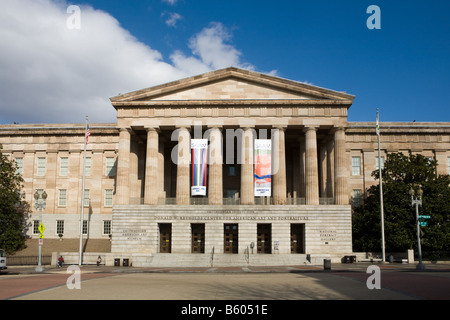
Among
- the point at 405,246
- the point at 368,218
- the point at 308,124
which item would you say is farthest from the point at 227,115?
the point at 405,246

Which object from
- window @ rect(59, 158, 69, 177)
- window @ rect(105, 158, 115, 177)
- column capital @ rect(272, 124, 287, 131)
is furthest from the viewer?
window @ rect(59, 158, 69, 177)

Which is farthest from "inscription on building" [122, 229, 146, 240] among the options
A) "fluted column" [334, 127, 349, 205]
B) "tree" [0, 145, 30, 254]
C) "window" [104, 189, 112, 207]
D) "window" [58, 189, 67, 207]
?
"fluted column" [334, 127, 349, 205]

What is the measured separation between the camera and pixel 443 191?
155ft

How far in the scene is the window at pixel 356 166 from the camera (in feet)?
197

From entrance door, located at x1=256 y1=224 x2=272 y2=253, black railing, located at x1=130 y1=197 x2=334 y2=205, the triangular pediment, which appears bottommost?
entrance door, located at x1=256 y1=224 x2=272 y2=253

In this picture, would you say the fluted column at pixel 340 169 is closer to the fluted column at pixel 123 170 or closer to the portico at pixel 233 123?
the portico at pixel 233 123

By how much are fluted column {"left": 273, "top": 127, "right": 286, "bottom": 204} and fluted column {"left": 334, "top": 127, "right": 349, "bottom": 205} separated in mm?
5762

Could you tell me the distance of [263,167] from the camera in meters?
47.9

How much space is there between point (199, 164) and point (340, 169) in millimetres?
15393

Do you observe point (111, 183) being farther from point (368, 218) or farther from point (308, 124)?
point (368, 218)

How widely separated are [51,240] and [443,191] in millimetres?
46237

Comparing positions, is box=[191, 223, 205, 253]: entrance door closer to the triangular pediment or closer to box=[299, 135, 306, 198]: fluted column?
box=[299, 135, 306, 198]: fluted column

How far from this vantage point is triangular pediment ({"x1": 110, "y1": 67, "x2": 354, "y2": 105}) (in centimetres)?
4991

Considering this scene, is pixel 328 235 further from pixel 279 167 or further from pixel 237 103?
pixel 237 103
